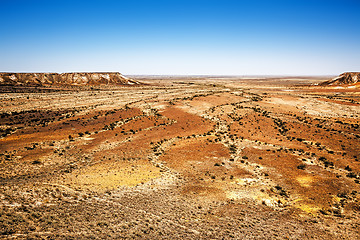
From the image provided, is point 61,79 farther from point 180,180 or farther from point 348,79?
point 348,79

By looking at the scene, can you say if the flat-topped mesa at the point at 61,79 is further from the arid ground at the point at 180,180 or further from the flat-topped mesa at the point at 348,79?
the flat-topped mesa at the point at 348,79

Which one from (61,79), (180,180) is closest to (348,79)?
(180,180)

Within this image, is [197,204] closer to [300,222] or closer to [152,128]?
[300,222]

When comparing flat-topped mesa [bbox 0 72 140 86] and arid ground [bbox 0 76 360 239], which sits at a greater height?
flat-topped mesa [bbox 0 72 140 86]

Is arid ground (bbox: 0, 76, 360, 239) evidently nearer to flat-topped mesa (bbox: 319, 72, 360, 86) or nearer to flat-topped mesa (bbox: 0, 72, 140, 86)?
flat-topped mesa (bbox: 0, 72, 140, 86)

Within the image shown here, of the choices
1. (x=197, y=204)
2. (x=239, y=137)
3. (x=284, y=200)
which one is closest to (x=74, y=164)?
(x=197, y=204)

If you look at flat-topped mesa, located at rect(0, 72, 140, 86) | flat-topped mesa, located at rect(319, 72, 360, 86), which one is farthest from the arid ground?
flat-topped mesa, located at rect(319, 72, 360, 86)
